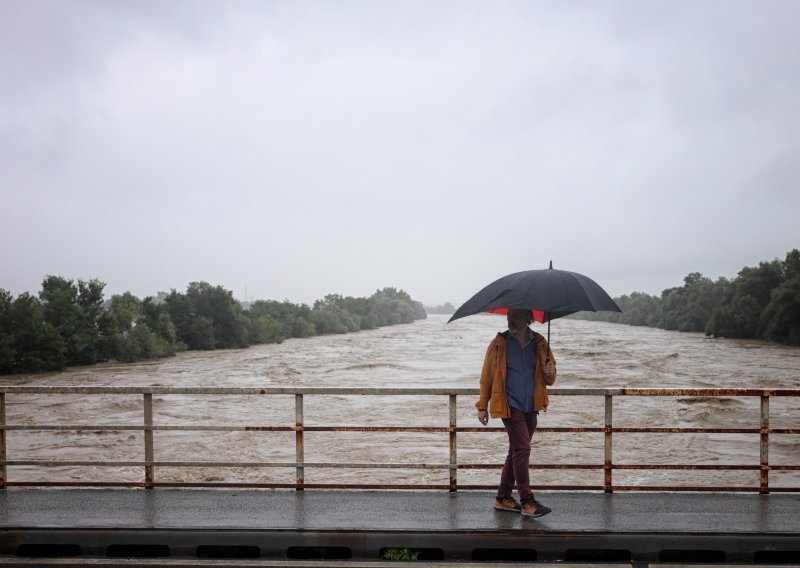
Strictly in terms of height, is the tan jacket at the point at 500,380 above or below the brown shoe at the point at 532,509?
above

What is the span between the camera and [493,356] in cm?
521

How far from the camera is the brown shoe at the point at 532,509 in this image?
5.37m

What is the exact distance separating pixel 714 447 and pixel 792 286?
149ft

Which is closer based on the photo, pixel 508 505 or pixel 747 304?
pixel 508 505

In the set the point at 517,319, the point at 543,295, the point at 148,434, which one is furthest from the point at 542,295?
the point at 148,434

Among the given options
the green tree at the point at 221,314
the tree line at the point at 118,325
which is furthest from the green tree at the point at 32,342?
the green tree at the point at 221,314

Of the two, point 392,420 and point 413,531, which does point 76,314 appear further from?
→ point 413,531

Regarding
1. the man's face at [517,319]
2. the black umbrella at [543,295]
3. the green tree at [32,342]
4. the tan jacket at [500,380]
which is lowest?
the green tree at [32,342]

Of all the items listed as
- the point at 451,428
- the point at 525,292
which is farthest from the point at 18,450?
the point at 525,292

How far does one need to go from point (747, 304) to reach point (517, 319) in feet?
213

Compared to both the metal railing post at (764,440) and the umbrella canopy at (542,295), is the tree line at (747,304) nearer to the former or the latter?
the metal railing post at (764,440)

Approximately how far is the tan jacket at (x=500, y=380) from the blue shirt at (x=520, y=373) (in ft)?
0.14

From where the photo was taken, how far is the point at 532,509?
17.6 feet

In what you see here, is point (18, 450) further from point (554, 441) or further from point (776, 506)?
point (776, 506)
